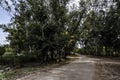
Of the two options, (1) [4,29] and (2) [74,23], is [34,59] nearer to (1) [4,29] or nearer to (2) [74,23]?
(1) [4,29]

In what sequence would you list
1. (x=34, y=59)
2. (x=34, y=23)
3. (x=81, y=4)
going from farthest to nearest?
(x=81, y=4) < (x=34, y=59) < (x=34, y=23)

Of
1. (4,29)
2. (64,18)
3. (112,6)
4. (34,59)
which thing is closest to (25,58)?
(34,59)

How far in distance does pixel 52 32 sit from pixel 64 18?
307cm

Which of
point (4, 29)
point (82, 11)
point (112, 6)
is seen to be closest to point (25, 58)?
point (4, 29)

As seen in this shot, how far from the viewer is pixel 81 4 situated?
35438 mm

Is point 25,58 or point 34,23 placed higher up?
point 34,23

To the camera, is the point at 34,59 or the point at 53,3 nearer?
the point at 53,3

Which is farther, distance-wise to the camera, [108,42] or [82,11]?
[108,42]

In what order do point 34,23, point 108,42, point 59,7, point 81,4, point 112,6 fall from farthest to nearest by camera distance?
1. point 108,42
2. point 81,4
3. point 59,7
4. point 34,23
5. point 112,6

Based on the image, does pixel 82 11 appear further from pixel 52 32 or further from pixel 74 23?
pixel 52 32

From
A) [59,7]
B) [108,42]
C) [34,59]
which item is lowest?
[34,59]

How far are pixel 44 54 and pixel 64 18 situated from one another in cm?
584

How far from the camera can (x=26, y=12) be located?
2875 centimetres

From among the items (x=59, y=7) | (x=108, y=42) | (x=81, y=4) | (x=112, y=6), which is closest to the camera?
(x=112, y=6)
